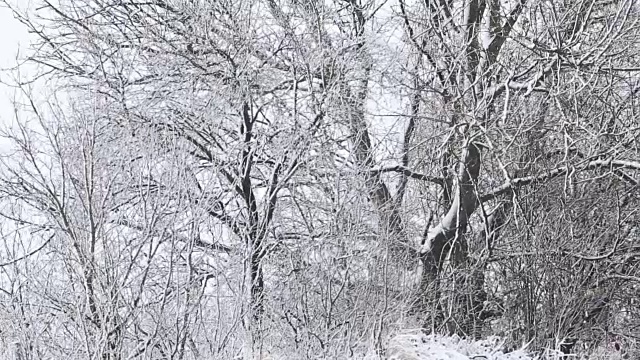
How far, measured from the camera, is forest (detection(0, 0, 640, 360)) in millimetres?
6805

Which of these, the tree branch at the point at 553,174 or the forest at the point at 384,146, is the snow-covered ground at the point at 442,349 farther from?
the tree branch at the point at 553,174

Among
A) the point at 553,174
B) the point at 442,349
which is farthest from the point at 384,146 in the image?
the point at 442,349

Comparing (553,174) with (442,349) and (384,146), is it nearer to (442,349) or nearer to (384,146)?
(384,146)

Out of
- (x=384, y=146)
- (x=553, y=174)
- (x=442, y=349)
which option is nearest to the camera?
(x=442, y=349)

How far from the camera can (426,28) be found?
862cm

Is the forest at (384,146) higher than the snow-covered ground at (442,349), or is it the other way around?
the forest at (384,146)

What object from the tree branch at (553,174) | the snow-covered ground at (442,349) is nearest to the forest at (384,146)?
the tree branch at (553,174)

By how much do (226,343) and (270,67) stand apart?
12.6 ft

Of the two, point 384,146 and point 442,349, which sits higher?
point 384,146

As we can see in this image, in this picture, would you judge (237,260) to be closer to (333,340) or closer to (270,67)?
(333,340)

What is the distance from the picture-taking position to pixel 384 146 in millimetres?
8523

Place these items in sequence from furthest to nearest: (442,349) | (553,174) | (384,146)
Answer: (384,146)
(553,174)
(442,349)

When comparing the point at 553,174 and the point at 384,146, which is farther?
the point at 384,146

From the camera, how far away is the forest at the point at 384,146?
6805 millimetres
